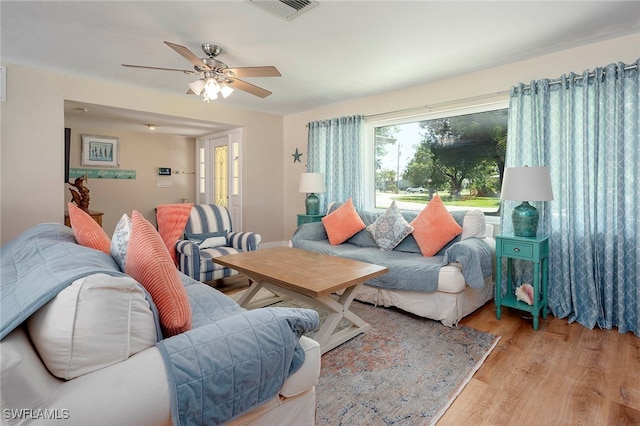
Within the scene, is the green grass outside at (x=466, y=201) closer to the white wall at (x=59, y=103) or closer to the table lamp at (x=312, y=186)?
the white wall at (x=59, y=103)

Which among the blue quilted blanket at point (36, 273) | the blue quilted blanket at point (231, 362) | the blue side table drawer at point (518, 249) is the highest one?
the blue quilted blanket at point (36, 273)

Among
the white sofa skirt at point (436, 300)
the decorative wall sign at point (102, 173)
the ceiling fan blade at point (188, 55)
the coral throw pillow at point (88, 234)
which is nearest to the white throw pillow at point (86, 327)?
the coral throw pillow at point (88, 234)

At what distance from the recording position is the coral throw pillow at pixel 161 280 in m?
1.17

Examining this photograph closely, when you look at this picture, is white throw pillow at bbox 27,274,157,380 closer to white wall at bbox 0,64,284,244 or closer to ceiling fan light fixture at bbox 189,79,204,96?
ceiling fan light fixture at bbox 189,79,204,96

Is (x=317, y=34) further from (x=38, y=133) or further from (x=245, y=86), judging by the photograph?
(x=38, y=133)

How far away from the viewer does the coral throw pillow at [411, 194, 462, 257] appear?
3.18 metres

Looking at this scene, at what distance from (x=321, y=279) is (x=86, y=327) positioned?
4.96 feet

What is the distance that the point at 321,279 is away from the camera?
2.23 meters

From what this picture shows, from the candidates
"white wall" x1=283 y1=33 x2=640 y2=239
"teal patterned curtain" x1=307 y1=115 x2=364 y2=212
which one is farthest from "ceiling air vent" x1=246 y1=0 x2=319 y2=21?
"teal patterned curtain" x1=307 y1=115 x2=364 y2=212

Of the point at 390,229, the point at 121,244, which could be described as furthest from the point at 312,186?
the point at 121,244

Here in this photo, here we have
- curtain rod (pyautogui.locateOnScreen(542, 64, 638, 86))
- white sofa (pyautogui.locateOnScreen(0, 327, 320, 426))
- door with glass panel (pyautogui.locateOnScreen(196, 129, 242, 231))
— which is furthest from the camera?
door with glass panel (pyautogui.locateOnScreen(196, 129, 242, 231))

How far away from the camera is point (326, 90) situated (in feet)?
13.7

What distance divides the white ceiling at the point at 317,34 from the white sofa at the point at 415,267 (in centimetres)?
153

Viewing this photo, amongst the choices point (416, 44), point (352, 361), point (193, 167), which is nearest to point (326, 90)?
point (416, 44)
